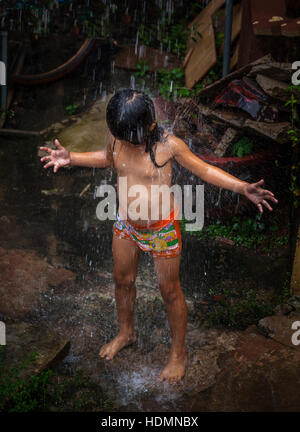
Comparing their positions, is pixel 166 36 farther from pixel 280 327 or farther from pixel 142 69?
pixel 280 327

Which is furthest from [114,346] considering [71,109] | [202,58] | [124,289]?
[202,58]

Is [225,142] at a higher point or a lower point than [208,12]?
lower

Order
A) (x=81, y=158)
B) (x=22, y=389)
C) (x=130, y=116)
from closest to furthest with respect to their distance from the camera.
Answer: (x=130, y=116) → (x=22, y=389) → (x=81, y=158)

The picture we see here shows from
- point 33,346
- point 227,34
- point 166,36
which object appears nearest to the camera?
point 33,346

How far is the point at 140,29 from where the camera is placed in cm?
816

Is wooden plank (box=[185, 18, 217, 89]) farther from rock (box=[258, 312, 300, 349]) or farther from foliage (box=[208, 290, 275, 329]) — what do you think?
rock (box=[258, 312, 300, 349])

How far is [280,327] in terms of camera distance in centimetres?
341

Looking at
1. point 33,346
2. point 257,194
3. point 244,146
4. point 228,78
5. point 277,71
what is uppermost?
point 277,71

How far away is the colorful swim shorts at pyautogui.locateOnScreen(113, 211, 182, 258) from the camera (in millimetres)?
2914

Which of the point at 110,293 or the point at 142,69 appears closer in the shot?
the point at 110,293

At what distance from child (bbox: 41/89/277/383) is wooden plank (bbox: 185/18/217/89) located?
4188 mm

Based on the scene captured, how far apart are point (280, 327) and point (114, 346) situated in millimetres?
1200
